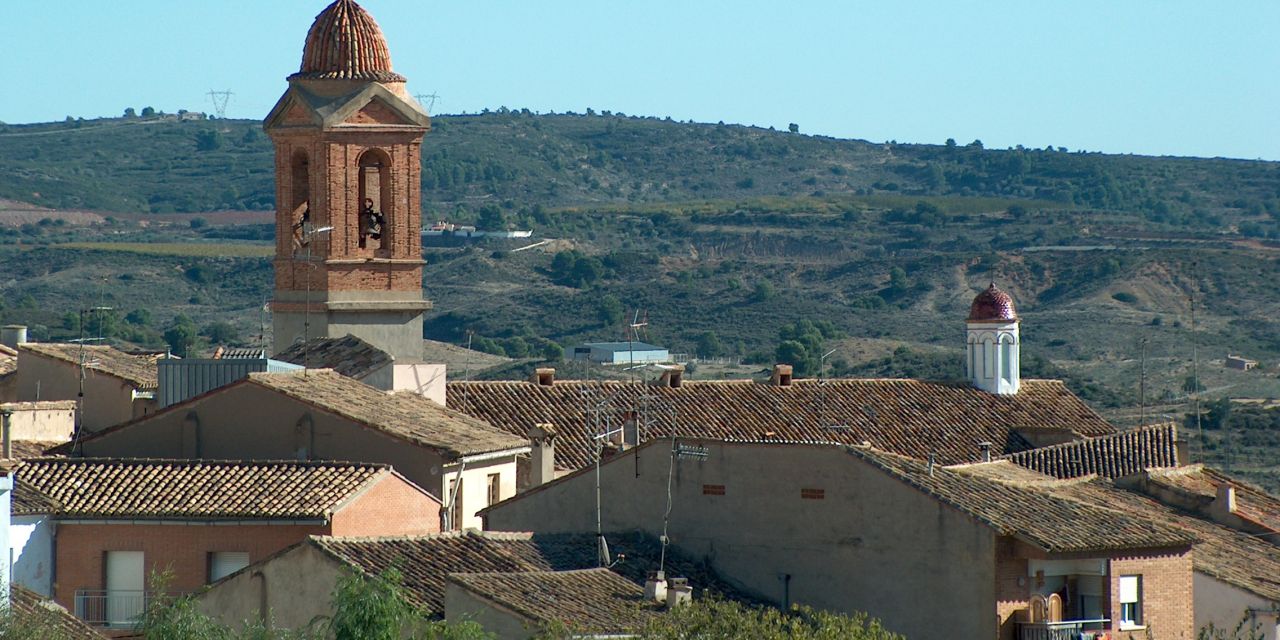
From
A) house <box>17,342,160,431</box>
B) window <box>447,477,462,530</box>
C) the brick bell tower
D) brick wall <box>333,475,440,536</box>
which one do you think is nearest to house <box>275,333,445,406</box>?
the brick bell tower

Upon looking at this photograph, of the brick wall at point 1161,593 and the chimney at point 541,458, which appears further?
the chimney at point 541,458

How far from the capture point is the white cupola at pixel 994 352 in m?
43.9

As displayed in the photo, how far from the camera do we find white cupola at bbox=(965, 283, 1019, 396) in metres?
43.9

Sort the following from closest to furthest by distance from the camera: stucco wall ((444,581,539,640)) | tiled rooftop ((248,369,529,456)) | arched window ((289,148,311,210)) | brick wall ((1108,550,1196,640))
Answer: stucco wall ((444,581,539,640))
brick wall ((1108,550,1196,640))
tiled rooftop ((248,369,529,456))
arched window ((289,148,311,210))

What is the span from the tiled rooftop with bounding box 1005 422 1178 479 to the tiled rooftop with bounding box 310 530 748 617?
11.7 m

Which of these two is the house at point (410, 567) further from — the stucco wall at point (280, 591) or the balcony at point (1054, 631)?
the balcony at point (1054, 631)

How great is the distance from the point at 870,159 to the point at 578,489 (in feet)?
502

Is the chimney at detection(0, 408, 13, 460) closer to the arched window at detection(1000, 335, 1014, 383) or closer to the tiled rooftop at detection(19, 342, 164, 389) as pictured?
the tiled rooftop at detection(19, 342, 164, 389)

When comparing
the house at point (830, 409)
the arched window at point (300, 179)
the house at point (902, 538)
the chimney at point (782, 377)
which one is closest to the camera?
the house at point (902, 538)

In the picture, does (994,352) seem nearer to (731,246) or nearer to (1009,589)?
(1009,589)

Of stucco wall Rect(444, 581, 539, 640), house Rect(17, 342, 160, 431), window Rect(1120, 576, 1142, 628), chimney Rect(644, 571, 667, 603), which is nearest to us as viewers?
stucco wall Rect(444, 581, 539, 640)

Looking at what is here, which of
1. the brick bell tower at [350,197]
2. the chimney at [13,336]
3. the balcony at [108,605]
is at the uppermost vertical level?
the brick bell tower at [350,197]

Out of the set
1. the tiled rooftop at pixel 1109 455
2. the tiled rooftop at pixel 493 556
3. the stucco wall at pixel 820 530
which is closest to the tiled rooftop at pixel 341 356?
the tiled rooftop at pixel 1109 455

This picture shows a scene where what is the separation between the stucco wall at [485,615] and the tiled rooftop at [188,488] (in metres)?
4.99
